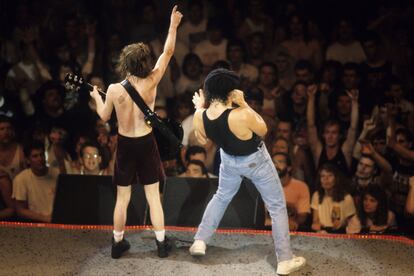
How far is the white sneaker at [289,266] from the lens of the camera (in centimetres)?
377

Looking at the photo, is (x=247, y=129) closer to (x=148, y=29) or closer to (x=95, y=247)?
(x=95, y=247)

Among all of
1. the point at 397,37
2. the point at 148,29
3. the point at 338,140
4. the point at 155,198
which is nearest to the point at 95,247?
the point at 155,198

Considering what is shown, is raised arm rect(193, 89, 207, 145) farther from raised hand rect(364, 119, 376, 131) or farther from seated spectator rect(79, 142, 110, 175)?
raised hand rect(364, 119, 376, 131)

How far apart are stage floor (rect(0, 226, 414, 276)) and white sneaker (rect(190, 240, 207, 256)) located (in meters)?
0.06

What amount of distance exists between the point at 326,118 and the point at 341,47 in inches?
39.0

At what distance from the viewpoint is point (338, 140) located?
18.7ft

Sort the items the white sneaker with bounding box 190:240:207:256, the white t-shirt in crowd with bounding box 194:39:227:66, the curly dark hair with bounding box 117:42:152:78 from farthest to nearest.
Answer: the white t-shirt in crowd with bounding box 194:39:227:66 → the white sneaker with bounding box 190:240:207:256 → the curly dark hair with bounding box 117:42:152:78

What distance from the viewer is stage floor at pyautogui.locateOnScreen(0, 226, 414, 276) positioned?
388 cm

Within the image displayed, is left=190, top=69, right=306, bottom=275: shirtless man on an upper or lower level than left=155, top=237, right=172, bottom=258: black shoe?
upper

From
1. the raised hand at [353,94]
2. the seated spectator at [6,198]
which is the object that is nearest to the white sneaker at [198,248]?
the seated spectator at [6,198]

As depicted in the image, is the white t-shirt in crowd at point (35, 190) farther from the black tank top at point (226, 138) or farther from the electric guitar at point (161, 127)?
the black tank top at point (226, 138)

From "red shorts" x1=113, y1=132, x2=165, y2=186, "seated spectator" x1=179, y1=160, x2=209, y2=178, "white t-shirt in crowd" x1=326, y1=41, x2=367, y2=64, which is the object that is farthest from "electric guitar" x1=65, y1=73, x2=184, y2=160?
"white t-shirt in crowd" x1=326, y1=41, x2=367, y2=64

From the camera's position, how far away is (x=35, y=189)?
211 inches

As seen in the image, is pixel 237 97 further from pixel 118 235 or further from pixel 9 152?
pixel 9 152
